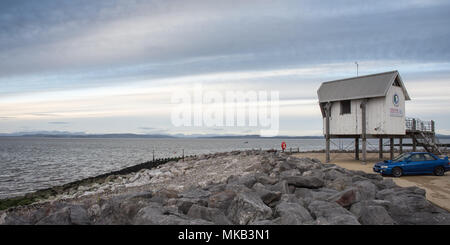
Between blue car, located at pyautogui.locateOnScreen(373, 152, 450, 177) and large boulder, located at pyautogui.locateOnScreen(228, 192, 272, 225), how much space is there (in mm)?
12330

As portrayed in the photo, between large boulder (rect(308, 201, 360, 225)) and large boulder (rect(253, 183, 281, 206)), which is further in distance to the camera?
large boulder (rect(253, 183, 281, 206))

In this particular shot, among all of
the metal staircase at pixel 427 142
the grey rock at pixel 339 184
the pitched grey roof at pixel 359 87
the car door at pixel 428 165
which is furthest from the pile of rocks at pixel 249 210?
the metal staircase at pixel 427 142

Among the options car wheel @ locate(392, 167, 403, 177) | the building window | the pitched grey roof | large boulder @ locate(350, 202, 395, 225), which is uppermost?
the pitched grey roof

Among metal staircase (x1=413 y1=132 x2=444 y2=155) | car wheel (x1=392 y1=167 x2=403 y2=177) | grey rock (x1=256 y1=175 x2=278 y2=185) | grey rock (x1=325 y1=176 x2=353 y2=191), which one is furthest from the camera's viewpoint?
metal staircase (x1=413 y1=132 x2=444 y2=155)

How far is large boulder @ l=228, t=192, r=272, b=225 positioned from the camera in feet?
24.8

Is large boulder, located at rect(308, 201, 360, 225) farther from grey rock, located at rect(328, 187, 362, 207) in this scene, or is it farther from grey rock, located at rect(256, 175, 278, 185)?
grey rock, located at rect(256, 175, 278, 185)

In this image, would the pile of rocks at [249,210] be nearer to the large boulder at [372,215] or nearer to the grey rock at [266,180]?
the large boulder at [372,215]

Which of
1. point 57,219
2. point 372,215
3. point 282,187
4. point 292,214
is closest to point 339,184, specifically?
point 282,187

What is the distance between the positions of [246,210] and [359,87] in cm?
1997

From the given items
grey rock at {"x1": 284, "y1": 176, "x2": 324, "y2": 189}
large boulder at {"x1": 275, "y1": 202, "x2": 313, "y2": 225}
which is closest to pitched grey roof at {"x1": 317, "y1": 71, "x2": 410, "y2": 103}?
grey rock at {"x1": 284, "y1": 176, "x2": 324, "y2": 189}

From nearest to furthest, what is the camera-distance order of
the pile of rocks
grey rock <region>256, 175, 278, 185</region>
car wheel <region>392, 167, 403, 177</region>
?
1. the pile of rocks
2. grey rock <region>256, 175, 278, 185</region>
3. car wheel <region>392, 167, 403, 177</region>

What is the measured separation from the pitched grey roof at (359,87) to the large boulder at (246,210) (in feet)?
60.2

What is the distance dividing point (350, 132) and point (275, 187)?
16302 mm

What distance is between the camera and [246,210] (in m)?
7.64
